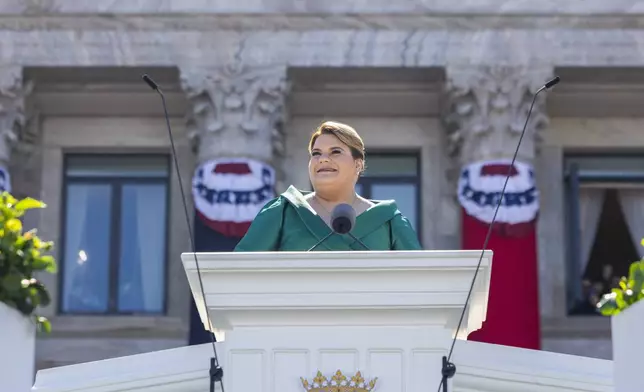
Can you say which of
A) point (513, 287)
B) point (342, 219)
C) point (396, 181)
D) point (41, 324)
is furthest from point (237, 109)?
point (342, 219)

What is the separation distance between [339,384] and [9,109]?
51.2ft

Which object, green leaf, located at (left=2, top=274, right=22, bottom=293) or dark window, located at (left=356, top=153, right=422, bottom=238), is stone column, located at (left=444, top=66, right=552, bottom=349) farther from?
green leaf, located at (left=2, top=274, right=22, bottom=293)

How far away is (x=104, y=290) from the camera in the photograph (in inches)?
926

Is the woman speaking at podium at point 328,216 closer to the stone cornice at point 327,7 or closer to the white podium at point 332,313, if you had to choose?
the white podium at point 332,313

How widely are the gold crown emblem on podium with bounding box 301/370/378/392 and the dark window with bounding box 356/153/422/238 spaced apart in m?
16.3

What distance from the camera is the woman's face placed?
9016 mm

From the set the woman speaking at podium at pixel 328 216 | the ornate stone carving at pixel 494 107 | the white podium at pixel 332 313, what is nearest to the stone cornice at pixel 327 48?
the ornate stone carving at pixel 494 107

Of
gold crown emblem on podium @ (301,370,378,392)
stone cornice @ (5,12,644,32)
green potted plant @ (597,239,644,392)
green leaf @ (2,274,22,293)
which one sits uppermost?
stone cornice @ (5,12,644,32)

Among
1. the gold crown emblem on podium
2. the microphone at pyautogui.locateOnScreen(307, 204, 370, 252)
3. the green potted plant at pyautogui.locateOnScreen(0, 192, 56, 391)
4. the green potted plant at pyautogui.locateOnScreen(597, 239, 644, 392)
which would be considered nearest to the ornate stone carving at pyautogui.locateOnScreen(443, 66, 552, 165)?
the green potted plant at pyautogui.locateOnScreen(597, 239, 644, 392)

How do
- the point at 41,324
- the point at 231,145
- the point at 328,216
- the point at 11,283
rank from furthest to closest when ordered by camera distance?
the point at 231,145
the point at 328,216
the point at 41,324
the point at 11,283

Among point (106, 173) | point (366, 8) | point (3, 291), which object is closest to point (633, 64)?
point (366, 8)

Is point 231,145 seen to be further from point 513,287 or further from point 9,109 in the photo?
point 513,287

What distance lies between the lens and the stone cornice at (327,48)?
22.0 metres

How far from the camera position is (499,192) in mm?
21344
